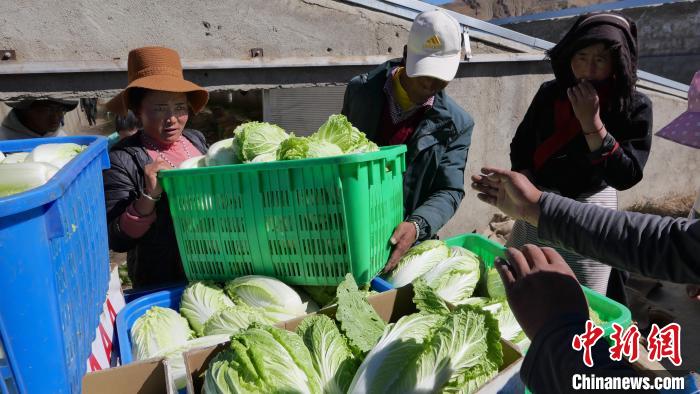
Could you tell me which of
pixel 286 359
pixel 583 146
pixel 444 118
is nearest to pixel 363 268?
pixel 286 359

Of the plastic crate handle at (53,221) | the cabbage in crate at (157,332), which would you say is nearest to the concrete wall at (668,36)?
the cabbage in crate at (157,332)

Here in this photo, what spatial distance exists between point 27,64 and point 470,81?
4.50m

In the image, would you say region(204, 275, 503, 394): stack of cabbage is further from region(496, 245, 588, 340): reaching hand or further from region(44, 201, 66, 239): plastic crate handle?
region(44, 201, 66, 239): plastic crate handle

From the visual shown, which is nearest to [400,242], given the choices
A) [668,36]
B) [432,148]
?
[432,148]

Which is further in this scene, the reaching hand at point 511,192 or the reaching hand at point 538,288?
the reaching hand at point 511,192

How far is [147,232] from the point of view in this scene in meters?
2.44

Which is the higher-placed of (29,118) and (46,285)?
(29,118)

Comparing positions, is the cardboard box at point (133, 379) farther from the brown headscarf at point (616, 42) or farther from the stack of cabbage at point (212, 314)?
the brown headscarf at point (616, 42)

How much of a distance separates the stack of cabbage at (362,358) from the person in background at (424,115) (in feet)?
3.20

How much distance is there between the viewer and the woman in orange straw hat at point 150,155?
2.37m

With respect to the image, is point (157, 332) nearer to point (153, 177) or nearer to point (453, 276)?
point (153, 177)

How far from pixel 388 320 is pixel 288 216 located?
55cm

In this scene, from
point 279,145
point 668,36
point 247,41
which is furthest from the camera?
point 668,36

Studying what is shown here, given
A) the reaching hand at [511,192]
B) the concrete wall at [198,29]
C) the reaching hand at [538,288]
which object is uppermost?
the concrete wall at [198,29]
